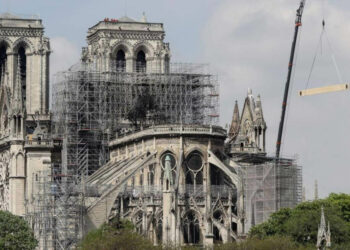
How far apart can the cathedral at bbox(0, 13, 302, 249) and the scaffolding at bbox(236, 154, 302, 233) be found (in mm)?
81

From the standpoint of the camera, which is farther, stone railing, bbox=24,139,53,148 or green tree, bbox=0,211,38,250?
stone railing, bbox=24,139,53,148

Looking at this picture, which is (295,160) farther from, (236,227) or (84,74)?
(84,74)

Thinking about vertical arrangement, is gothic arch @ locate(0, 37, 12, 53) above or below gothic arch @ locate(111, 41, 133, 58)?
above

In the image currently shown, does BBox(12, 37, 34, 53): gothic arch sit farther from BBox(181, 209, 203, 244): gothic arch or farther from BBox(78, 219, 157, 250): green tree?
BBox(78, 219, 157, 250): green tree

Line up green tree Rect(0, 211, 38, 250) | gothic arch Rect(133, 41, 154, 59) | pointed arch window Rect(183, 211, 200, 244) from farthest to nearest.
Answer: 1. gothic arch Rect(133, 41, 154, 59)
2. pointed arch window Rect(183, 211, 200, 244)
3. green tree Rect(0, 211, 38, 250)

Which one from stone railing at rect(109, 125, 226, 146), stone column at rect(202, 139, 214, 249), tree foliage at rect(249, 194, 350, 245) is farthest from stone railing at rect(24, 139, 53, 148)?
tree foliage at rect(249, 194, 350, 245)

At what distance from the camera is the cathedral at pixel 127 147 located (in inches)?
5546

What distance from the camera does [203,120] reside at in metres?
157

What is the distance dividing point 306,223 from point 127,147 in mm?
25975

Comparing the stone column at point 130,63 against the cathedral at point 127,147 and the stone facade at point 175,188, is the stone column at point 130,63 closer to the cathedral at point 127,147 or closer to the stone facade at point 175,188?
the cathedral at point 127,147

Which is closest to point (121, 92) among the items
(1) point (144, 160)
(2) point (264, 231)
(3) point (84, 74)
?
(3) point (84, 74)

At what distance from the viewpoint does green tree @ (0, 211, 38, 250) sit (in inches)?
5343

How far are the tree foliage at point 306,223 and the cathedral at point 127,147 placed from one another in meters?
3.89

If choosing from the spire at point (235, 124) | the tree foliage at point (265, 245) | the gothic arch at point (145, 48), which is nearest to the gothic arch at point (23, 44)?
the gothic arch at point (145, 48)
